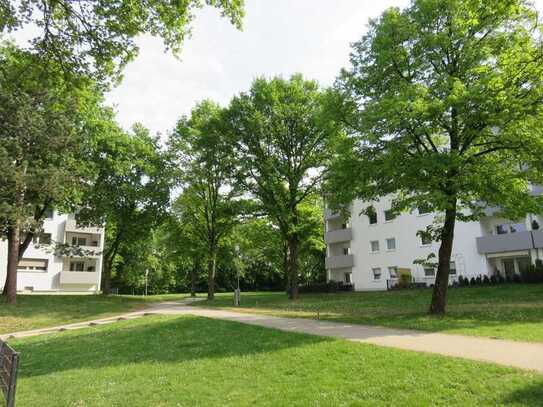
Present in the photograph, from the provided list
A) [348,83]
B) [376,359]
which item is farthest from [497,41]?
[376,359]

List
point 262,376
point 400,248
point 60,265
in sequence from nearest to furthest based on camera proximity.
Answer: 1. point 262,376
2. point 400,248
3. point 60,265

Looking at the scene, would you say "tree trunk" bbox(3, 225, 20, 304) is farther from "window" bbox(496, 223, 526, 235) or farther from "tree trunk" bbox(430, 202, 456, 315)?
"window" bbox(496, 223, 526, 235)

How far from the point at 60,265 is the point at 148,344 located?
45070 millimetres

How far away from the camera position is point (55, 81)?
916 cm

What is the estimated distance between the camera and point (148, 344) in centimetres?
1233

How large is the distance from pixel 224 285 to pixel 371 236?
34.3 metres

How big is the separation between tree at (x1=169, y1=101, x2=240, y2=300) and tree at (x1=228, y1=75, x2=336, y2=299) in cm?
167

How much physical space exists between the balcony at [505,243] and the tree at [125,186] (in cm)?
2718

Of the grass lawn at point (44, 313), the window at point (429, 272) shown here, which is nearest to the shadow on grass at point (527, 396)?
the grass lawn at point (44, 313)

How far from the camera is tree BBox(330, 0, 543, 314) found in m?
13.9

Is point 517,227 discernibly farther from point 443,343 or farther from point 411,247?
point 443,343

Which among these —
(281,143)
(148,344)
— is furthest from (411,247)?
(148,344)

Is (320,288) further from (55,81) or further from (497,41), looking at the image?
(55,81)

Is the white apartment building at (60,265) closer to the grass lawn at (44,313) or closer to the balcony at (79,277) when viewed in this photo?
the balcony at (79,277)
